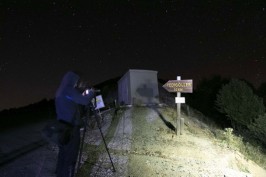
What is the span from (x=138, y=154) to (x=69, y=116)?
5.89 meters

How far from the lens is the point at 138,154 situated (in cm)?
1206

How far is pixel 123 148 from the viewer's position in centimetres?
1291

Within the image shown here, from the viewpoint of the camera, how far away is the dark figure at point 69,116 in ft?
21.7

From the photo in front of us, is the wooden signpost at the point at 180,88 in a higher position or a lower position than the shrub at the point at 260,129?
higher

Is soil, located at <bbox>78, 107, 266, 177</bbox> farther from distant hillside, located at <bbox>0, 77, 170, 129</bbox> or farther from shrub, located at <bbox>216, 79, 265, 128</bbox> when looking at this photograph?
shrub, located at <bbox>216, 79, 265, 128</bbox>

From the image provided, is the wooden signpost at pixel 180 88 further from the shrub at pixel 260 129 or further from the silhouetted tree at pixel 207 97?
the silhouetted tree at pixel 207 97

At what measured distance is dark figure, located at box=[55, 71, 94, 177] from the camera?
6605 millimetres

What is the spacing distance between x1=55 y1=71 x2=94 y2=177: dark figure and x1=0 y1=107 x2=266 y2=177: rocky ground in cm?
247

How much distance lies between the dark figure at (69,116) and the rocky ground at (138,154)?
2.47 metres

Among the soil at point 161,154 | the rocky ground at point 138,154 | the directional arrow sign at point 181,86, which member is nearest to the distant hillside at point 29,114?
the rocky ground at point 138,154

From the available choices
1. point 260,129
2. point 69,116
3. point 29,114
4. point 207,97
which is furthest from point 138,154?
point 207,97

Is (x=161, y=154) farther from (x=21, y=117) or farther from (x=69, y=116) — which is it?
(x=21, y=117)

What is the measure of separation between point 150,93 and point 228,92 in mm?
16552

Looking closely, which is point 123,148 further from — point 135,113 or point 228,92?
point 228,92
